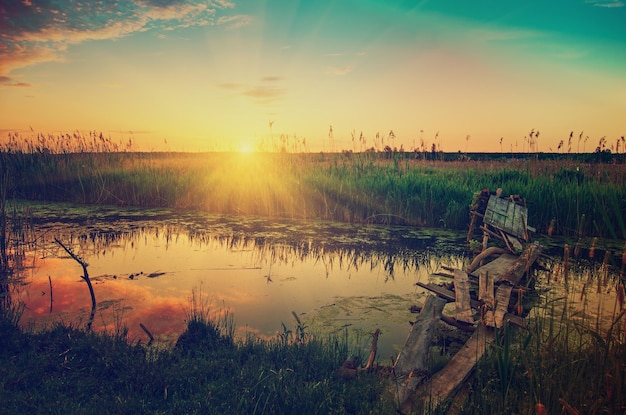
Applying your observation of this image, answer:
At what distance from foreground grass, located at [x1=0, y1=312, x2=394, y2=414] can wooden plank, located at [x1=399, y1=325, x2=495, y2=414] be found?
160mm

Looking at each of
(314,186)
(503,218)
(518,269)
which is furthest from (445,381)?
(314,186)

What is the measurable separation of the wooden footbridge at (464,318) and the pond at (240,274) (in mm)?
411

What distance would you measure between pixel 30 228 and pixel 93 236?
139cm

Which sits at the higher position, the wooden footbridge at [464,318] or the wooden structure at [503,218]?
the wooden structure at [503,218]

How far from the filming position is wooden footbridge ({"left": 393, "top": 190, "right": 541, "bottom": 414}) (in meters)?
2.87

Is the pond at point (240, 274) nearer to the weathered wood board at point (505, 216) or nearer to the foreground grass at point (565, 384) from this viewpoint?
the weathered wood board at point (505, 216)

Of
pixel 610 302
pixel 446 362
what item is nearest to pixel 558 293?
pixel 610 302

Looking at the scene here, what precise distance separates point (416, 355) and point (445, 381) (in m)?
0.36

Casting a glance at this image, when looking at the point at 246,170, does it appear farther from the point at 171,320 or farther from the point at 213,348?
the point at 213,348

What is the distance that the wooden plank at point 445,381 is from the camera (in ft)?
8.86

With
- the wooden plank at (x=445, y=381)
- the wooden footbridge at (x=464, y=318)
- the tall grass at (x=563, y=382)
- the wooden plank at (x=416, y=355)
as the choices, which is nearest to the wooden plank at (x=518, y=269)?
the wooden footbridge at (x=464, y=318)

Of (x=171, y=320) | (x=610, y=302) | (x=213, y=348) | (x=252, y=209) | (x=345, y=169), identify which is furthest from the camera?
(x=345, y=169)

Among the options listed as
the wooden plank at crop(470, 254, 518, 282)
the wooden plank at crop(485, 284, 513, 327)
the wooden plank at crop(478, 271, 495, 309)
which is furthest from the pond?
the wooden plank at crop(485, 284, 513, 327)

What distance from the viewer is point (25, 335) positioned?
3.77 meters
